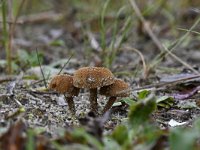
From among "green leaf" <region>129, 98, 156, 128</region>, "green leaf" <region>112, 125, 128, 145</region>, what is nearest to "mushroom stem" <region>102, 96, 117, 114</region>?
"green leaf" <region>129, 98, 156, 128</region>

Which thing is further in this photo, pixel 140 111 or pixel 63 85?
pixel 63 85

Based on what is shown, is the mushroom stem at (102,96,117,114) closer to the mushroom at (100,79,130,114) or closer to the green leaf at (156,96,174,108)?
the mushroom at (100,79,130,114)

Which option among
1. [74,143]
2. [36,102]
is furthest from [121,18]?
[74,143]

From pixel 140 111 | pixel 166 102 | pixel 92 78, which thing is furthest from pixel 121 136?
pixel 166 102

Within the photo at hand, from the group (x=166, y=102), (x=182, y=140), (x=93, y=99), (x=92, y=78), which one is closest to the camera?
(x=182, y=140)

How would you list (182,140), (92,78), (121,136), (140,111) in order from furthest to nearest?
(92,78)
(140,111)
(121,136)
(182,140)

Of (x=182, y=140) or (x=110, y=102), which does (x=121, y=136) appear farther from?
(x=110, y=102)

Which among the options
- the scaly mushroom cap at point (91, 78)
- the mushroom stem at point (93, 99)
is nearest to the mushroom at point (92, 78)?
the scaly mushroom cap at point (91, 78)

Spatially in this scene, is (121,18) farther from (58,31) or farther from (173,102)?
(173,102)
